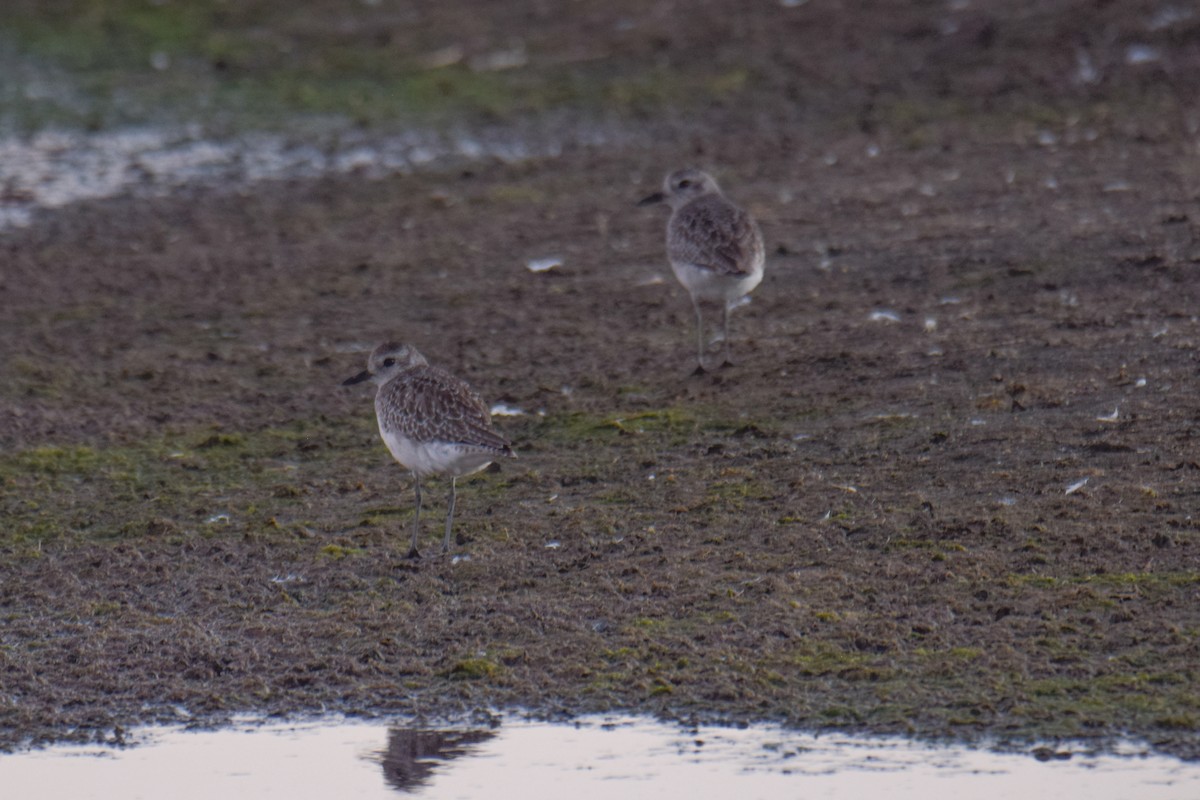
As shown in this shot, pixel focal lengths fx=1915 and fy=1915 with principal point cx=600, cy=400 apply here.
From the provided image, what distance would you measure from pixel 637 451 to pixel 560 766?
3.48m

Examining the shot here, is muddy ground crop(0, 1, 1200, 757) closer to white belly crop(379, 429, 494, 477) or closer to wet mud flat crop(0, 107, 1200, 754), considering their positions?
wet mud flat crop(0, 107, 1200, 754)

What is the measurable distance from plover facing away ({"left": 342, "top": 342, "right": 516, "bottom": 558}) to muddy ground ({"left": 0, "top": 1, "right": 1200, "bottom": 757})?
0.30m

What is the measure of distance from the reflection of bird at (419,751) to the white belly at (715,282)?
197 inches

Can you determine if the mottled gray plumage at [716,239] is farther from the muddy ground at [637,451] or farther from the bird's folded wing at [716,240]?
the muddy ground at [637,451]

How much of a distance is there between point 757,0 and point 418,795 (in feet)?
58.9

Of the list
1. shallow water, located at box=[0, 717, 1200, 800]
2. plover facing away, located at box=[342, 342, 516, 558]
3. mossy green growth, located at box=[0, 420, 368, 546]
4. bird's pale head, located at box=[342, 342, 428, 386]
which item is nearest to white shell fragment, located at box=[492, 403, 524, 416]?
mossy green growth, located at box=[0, 420, 368, 546]

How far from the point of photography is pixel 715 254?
1110 cm

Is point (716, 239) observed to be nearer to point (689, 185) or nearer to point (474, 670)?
point (689, 185)

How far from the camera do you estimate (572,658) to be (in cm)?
707

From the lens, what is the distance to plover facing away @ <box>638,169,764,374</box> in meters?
11.1

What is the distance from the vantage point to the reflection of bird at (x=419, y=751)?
247 inches

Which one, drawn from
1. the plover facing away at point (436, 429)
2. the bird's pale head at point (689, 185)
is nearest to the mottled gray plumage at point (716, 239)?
the bird's pale head at point (689, 185)

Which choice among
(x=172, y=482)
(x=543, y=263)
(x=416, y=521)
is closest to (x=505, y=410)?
(x=172, y=482)

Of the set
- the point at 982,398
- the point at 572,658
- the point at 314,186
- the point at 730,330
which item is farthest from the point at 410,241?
the point at 572,658
